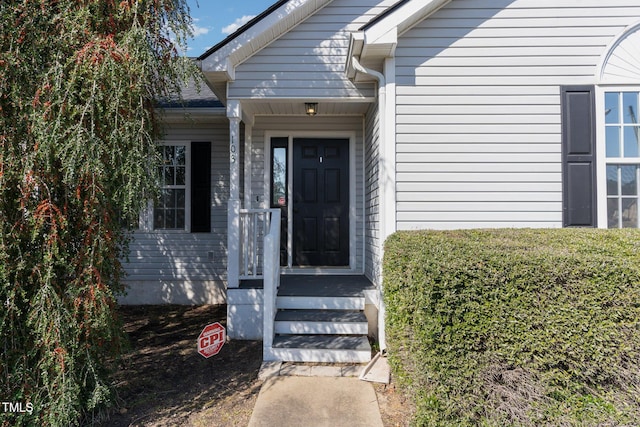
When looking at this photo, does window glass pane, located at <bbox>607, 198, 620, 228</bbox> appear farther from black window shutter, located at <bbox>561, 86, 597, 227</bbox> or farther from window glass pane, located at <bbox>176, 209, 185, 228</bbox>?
window glass pane, located at <bbox>176, 209, 185, 228</bbox>

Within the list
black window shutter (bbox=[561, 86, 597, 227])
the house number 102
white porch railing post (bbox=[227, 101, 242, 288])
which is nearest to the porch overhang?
white porch railing post (bbox=[227, 101, 242, 288])

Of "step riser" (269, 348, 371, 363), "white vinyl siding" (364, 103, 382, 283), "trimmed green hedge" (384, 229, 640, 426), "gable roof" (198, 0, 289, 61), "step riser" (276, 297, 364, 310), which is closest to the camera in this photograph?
"trimmed green hedge" (384, 229, 640, 426)

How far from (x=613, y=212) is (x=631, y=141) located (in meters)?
0.78

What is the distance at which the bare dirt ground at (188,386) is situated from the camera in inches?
104

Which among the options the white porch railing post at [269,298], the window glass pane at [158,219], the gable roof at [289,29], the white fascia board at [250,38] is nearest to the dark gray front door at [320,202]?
the gable roof at [289,29]

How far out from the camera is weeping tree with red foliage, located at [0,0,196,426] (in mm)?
2223

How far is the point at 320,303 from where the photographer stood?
3.94 meters

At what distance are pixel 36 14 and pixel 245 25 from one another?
216cm

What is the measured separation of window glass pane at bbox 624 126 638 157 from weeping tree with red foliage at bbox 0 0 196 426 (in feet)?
15.2

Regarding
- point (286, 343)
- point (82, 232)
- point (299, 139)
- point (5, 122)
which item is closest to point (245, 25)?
point (299, 139)

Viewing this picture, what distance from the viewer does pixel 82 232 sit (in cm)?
242

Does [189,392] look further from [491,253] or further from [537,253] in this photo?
[537,253]

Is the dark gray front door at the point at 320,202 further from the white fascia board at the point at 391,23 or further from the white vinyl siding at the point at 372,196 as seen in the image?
the white fascia board at the point at 391,23

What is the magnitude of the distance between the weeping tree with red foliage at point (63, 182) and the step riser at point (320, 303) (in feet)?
5.95
